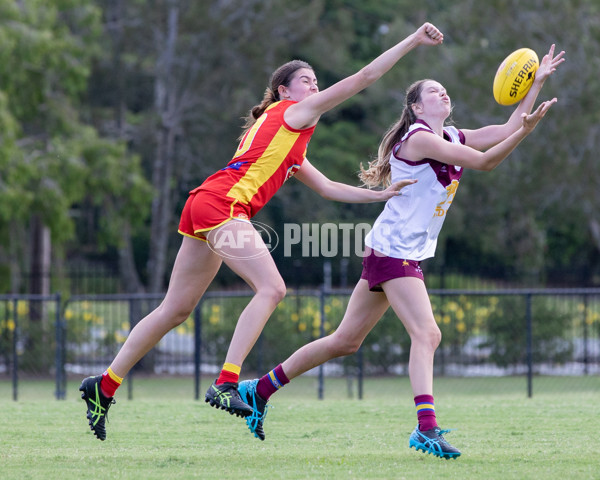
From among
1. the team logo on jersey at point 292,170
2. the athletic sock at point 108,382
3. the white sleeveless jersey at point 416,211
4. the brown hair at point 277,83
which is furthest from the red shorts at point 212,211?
the athletic sock at point 108,382

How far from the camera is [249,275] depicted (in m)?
5.21

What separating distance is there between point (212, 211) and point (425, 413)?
167 centimetres

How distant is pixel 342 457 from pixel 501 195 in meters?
21.0

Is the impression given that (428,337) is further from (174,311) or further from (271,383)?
(174,311)

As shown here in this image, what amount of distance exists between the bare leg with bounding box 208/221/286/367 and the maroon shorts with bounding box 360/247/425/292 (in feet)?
1.79

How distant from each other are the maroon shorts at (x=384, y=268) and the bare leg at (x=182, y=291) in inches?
36.3

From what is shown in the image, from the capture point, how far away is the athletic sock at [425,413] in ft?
16.5

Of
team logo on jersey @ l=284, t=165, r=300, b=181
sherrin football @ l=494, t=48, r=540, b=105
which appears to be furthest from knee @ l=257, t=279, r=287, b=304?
sherrin football @ l=494, t=48, r=540, b=105

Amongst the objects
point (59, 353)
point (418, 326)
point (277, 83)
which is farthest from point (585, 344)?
point (277, 83)

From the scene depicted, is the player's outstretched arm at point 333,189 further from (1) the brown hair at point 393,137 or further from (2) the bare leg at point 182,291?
(2) the bare leg at point 182,291

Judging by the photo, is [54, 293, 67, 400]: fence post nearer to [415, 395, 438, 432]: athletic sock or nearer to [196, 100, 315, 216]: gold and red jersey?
[196, 100, 315, 216]: gold and red jersey

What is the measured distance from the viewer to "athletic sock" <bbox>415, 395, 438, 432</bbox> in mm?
5016

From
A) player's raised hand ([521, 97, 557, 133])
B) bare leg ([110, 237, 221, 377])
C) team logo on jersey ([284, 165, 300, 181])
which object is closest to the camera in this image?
player's raised hand ([521, 97, 557, 133])

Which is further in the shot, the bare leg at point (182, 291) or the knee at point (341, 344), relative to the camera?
the knee at point (341, 344)
